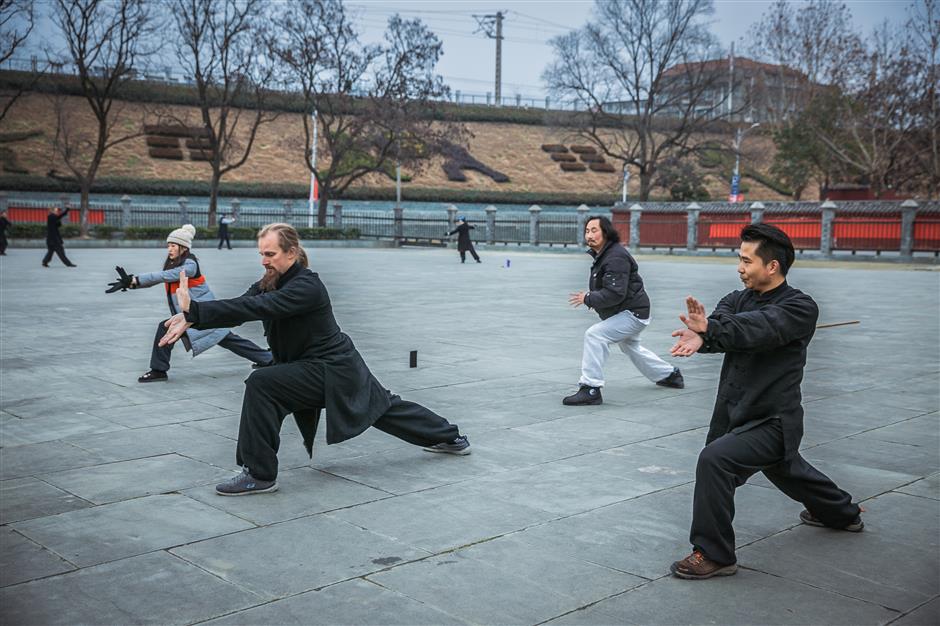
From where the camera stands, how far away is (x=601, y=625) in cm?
344

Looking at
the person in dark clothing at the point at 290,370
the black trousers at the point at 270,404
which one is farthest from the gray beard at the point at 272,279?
the black trousers at the point at 270,404

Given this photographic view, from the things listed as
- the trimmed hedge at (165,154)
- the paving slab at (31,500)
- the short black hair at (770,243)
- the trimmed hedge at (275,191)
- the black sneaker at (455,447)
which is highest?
the trimmed hedge at (165,154)

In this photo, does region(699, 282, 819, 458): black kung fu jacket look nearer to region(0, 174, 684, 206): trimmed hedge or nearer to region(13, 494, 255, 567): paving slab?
region(13, 494, 255, 567): paving slab

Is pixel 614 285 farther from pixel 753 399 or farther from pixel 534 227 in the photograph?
pixel 534 227

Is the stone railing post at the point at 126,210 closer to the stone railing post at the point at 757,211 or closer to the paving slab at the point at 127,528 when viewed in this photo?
the stone railing post at the point at 757,211

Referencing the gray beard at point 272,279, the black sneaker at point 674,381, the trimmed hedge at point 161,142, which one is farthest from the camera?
the trimmed hedge at point 161,142

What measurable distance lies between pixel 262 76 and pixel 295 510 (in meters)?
39.4

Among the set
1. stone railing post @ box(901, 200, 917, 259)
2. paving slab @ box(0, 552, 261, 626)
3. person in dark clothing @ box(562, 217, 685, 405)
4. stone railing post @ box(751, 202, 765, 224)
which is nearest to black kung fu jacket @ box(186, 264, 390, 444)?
paving slab @ box(0, 552, 261, 626)

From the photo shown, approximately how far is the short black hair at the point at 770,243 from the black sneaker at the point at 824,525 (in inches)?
49.9

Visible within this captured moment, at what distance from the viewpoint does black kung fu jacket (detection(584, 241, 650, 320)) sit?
761cm

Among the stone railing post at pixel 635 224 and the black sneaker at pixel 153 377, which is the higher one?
the stone railing post at pixel 635 224

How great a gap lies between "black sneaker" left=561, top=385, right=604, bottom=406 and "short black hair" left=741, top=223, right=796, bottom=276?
136 inches

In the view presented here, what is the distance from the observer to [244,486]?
16.7 feet

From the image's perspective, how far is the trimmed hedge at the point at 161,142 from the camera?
189 ft
